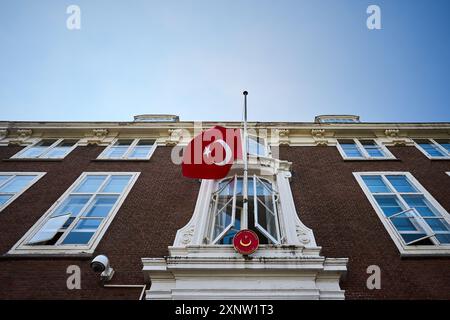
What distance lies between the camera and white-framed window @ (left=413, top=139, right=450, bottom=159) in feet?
42.3

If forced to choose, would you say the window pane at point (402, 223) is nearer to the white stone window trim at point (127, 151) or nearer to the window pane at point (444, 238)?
the window pane at point (444, 238)

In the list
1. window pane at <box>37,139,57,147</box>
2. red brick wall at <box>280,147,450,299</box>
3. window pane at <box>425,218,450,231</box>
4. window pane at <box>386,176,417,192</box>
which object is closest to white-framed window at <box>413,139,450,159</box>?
red brick wall at <box>280,147,450,299</box>

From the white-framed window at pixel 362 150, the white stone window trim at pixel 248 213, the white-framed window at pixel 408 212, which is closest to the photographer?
the white stone window trim at pixel 248 213

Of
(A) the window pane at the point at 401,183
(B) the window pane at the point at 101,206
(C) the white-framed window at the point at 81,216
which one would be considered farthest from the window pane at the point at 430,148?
(B) the window pane at the point at 101,206

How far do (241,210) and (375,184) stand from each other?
5412 mm

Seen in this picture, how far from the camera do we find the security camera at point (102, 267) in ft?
22.5

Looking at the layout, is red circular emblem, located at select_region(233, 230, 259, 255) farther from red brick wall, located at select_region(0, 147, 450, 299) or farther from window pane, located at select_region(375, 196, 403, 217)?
window pane, located at select_region(375, 196, 403, 217)

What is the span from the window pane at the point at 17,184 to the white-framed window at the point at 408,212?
12.9 metres

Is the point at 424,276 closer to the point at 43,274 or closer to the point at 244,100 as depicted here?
the point at 244,100

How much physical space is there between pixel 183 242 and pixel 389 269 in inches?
216

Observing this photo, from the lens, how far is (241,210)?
9.64m

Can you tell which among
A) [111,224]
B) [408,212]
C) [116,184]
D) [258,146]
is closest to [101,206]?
[111,224]

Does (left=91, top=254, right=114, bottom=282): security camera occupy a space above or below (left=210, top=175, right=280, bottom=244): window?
below

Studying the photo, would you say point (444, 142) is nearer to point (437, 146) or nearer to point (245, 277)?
point (437, 146)
